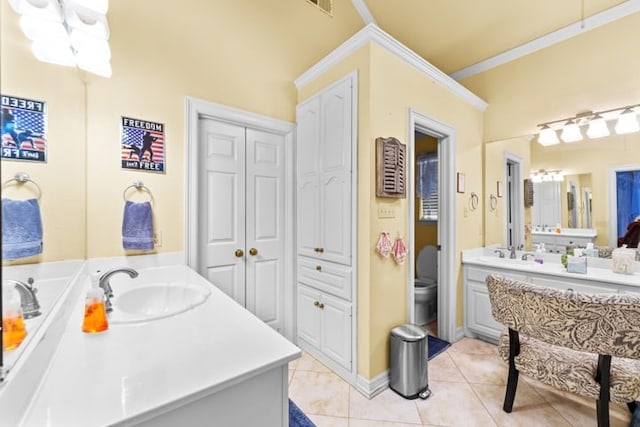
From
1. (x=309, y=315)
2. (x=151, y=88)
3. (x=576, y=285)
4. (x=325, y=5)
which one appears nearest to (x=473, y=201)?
(x=576, y=285)

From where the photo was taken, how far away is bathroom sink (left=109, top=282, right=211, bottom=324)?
1362mm

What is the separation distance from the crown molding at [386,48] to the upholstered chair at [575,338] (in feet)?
5.77

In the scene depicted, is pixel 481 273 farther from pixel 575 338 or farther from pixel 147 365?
pixel 147 365

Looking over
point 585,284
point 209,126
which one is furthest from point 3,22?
point 585,284

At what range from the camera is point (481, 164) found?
3.11 meters

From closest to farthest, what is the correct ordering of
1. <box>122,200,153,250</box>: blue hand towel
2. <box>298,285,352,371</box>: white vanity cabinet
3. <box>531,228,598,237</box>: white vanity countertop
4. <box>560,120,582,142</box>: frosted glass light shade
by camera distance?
1. <box>122,200,153,250</box>: blue hand towel
2. <box>298,285,352,371</box>: white vanity cabinet
3. <box>531,228,598,237</box>: white vanity countertop
4. <box>560,120,582,142</box>: frosted glass light shade

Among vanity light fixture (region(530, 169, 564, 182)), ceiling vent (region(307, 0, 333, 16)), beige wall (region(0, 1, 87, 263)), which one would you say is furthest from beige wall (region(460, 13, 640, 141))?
beige wall (region(0, 1, 87, 263))

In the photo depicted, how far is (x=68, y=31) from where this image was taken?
4.65 ft

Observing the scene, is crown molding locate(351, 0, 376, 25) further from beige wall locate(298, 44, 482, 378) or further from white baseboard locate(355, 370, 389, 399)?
white baseboard locate(355, 370, 389, 399)

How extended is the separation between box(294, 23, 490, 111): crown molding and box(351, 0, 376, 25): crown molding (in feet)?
3.62

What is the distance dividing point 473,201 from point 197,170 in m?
2.74

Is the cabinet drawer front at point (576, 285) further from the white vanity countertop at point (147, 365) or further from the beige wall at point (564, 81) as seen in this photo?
the white vanity countertop at point (147, 365)

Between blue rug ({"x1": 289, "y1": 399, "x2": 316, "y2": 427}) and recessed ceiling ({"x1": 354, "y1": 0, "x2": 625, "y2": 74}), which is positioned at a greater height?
recessed ceiling ({"x1": 354, "y1": 0, "x2": 625, "y2": 74})

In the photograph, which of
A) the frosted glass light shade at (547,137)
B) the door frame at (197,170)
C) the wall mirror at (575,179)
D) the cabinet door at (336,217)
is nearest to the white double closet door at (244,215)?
the door frame at (197,170)
